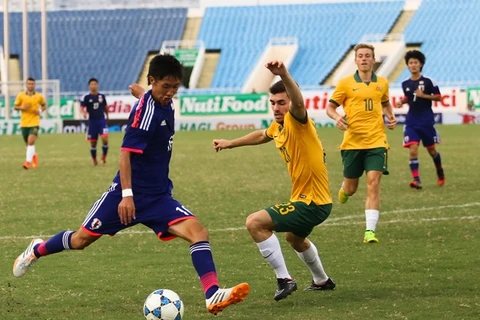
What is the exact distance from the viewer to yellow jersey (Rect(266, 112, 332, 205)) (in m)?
8.23

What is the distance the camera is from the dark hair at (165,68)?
24.5ft

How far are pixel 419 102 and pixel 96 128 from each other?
36.4ft

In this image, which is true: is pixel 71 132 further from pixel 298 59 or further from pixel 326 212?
pixel 326 212

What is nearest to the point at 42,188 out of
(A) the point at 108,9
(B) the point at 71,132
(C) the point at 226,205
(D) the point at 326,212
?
(C) the point at 226,205

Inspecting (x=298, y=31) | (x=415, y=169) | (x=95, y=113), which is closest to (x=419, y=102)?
(x=415, y=169)

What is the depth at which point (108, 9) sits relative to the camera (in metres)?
69.4

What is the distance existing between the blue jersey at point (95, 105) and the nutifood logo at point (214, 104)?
70.6ft

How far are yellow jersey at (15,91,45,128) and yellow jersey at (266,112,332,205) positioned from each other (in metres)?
18.6

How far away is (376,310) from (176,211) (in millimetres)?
1675

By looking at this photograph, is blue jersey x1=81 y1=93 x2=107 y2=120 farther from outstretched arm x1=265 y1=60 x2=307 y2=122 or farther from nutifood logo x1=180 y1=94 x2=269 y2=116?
nutifood logo x1=180 y1=94 x2=269 y2=116

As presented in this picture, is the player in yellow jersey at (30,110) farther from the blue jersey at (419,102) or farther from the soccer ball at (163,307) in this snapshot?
the soccer ball at (163,307)

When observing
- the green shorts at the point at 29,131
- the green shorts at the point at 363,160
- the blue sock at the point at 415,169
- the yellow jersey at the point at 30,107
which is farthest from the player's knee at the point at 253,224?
the yellow jersey at the point at 30,107

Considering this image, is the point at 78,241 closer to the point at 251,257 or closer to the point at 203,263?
the point at 203,263

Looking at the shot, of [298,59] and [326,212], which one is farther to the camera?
[298,59]
